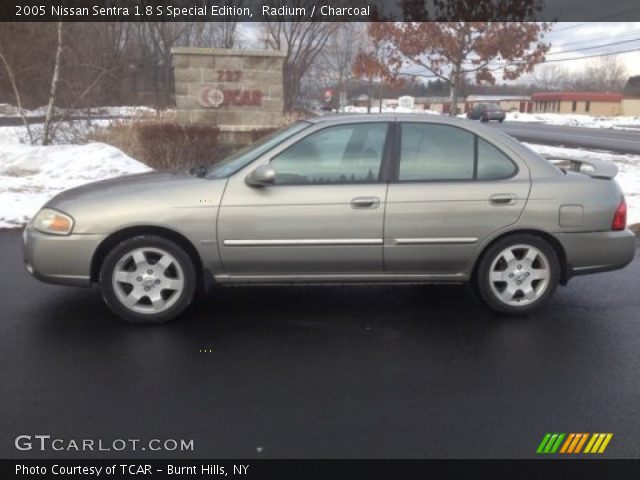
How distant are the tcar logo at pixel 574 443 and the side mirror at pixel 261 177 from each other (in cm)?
244

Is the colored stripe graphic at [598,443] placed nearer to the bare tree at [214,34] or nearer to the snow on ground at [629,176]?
the snow on ground at [629,176]

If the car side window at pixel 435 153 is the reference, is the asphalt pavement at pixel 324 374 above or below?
below

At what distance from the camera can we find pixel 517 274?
4.67 metres

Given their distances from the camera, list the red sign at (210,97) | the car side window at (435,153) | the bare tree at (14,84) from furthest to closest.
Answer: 1. the red sign at (210,97)
2. the bare tree at (14,84)
3. the car side window at (435,153)

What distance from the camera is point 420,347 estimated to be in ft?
13.6

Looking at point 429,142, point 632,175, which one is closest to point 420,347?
point 429,142

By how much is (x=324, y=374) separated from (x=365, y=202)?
1374 mm

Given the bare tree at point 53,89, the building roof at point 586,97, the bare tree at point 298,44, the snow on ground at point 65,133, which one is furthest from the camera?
the building roof at point 586,97

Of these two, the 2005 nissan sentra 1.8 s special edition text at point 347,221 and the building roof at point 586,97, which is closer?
the 2005 nissan sentra 1.8 s special edition text at point 347,221

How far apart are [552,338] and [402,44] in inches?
465

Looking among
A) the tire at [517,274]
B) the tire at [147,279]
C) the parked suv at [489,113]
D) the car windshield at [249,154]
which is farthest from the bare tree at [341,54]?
the tire at [147,279]

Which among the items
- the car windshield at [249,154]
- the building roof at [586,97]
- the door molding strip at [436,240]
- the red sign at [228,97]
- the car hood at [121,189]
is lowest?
the door molding strip at [436,240]

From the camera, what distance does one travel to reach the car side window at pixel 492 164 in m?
4.67

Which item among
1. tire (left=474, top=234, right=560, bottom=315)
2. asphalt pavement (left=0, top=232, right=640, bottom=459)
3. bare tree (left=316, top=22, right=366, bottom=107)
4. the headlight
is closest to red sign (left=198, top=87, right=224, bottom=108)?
asphalt pavement (left=0, top=232, right=640, bottom=459)
